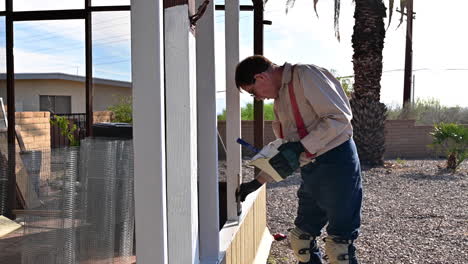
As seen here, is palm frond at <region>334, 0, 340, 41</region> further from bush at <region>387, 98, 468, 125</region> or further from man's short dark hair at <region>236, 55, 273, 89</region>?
man's short dark hair at <region>236, 55, 273, 89</region>

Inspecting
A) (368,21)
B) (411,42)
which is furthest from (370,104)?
(411,42)

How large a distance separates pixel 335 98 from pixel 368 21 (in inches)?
397

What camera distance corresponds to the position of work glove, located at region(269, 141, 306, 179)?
2867mm

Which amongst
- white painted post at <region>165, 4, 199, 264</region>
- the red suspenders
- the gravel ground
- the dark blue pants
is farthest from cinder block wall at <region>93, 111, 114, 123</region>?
white painted post at <region>165, 4, 199, 264</region>

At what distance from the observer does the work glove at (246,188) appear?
3174 mm

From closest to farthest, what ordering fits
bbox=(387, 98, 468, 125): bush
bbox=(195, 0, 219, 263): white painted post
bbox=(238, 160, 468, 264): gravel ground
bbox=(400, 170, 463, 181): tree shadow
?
bbox=(195, 0, 219, 263): white painted post < bbox=(238, 160, 468, 264): gravel ground < bbox=(400, 170, 463, 181): tree shadow < bbox=(387, 98, 468, 125): bush

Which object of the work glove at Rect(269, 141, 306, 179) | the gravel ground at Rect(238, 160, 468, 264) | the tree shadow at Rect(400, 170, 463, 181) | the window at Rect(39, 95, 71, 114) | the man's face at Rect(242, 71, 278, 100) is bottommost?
the gravel ground at Rect(238, 160, 468, 264)

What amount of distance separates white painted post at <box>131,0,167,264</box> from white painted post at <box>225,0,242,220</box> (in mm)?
1656

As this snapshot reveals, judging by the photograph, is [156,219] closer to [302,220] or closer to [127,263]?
[127,263]

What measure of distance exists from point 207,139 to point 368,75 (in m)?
10.6

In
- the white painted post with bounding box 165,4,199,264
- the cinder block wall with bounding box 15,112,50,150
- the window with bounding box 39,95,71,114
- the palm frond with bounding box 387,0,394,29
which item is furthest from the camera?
the window with bounding box 39,95,71,114

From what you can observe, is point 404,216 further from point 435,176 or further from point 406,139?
point 406,139

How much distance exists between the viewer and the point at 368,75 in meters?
12.7

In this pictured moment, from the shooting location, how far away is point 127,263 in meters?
2.46
